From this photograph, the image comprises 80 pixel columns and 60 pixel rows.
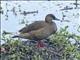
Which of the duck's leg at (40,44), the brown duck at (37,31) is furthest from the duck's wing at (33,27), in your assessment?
the duck's leg at (40,44)

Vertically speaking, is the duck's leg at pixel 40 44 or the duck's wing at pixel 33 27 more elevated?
the duck's wing at pixel 33 27

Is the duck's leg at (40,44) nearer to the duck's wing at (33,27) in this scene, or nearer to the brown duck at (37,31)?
the brown duck at (37,31)

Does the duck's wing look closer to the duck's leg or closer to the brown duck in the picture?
the brown duck

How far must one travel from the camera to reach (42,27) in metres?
8.00

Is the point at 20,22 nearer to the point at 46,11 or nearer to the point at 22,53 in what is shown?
the point at 46,11

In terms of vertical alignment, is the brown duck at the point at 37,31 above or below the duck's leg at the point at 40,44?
above

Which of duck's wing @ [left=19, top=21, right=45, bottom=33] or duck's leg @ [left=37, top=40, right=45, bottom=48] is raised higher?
duck's wing @ [left=19, top=21, right=45, bottom=33]

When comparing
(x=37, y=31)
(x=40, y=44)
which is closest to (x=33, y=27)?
(x=37, y=31)

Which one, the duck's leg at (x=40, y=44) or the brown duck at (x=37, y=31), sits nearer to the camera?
the duck's leg at (x=40, y=44)

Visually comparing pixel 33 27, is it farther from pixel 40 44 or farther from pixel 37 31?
pixel 40 44

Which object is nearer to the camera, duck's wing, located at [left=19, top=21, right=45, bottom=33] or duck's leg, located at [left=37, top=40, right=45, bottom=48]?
duck's leg, located at [left=37, top=40, right=45, bottom=48]

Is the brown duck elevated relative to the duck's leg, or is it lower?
elevated

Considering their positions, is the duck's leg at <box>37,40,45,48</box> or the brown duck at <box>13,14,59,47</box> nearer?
the duck's leg at <box>37,40,45,48</box>

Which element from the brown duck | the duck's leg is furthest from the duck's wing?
the duck's leg
